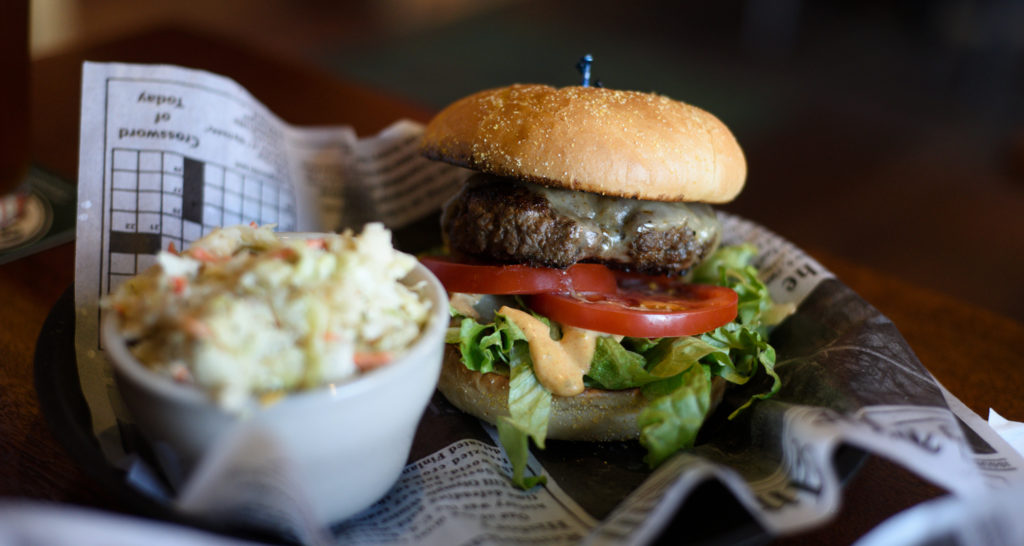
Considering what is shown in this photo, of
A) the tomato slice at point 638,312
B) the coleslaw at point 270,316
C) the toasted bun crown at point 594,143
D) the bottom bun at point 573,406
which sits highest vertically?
the toasted bun crown at point 594,143

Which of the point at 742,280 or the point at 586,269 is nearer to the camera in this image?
the point at 586,269

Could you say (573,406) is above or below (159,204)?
below

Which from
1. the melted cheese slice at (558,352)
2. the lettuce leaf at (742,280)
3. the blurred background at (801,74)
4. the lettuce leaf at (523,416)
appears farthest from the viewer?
the blurred background at (801,74)

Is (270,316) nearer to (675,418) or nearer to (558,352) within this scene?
(558,352)

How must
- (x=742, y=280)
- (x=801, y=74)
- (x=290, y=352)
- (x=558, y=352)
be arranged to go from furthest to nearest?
(x=801, y=74)
(x=742, y=280)
(x=558, y=352)
(x=290, y=352)

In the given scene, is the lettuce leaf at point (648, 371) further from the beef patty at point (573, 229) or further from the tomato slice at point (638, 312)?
the beef patty at point (573, 229)

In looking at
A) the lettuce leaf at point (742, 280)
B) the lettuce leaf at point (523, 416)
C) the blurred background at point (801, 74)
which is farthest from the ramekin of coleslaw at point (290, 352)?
the blurred background at point (801, 74)

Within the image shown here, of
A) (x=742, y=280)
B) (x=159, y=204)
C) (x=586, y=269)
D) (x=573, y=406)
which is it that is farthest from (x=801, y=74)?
(x=159, y=204)

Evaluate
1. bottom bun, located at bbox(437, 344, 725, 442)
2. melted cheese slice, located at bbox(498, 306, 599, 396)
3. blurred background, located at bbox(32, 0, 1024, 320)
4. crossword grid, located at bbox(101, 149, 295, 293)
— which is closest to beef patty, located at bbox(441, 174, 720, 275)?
melted cheese slice, located at bbox(498, 306, 599, 396)
